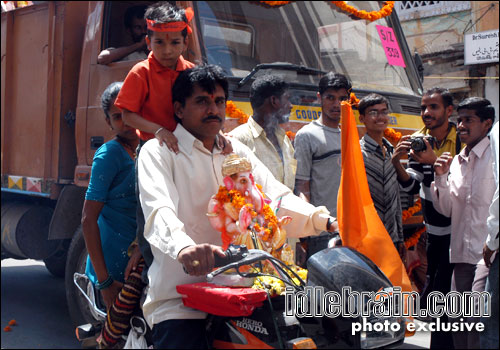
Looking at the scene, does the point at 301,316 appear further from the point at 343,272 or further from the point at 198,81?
the point at 198,81

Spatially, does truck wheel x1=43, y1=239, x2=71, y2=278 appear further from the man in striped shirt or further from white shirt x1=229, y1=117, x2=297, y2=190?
the man in striped shirt

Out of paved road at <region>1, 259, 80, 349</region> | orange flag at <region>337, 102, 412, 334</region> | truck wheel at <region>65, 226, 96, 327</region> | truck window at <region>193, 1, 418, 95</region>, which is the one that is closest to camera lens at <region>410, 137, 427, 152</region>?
truck window at <region>193, 1, 418, 95</region>

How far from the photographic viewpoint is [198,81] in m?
2.33

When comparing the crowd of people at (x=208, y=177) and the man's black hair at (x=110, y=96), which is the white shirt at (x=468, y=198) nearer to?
the crowd of people at (x=208, y=177)

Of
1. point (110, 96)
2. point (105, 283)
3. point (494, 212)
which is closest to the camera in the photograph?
point (494, 212)

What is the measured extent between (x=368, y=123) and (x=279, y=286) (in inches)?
78.1

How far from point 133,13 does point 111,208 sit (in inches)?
83.7

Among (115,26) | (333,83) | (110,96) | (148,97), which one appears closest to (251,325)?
(148,97)

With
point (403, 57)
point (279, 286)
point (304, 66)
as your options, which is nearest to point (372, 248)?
point (279, 286)

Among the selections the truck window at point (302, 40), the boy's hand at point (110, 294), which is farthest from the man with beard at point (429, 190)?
the boy's hand at point (110, 294)

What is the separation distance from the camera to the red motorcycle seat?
179cm

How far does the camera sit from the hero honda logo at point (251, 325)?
1.87 meters

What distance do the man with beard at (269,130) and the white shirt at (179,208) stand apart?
990 millimetres

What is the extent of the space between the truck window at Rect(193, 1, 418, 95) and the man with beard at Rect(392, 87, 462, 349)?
81 centimetres
